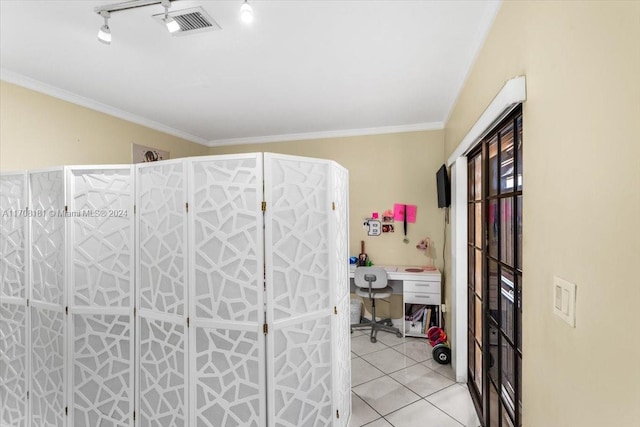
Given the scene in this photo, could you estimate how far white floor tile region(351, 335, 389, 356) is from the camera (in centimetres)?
351

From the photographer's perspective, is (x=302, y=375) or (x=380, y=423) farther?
(x=380, y=423)

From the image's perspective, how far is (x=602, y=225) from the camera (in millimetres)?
718

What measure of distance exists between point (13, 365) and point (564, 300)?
342cm

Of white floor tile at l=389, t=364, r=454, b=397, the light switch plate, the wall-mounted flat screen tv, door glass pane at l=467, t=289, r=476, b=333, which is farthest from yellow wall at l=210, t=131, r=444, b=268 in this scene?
the light switch plate

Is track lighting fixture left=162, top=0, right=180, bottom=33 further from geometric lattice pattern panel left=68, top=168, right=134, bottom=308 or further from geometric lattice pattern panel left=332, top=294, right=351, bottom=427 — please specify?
geometric lattice pattern panel left=332, top=294, right=351, bottom=427

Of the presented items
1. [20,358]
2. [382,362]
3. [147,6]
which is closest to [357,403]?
[382,362]

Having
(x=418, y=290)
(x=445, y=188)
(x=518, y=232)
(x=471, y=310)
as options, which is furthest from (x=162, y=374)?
(x=445, y=188)

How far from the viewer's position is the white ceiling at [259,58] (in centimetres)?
171

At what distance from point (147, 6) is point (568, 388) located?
2.39m

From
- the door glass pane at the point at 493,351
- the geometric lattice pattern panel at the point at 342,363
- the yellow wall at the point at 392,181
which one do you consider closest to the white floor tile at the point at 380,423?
the geometric lattice pattern panel at the point at 342,363

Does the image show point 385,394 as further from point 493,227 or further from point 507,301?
point 493,227

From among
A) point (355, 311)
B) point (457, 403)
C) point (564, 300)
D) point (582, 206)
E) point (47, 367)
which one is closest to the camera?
point (582, 206)

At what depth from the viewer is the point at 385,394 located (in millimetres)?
2693

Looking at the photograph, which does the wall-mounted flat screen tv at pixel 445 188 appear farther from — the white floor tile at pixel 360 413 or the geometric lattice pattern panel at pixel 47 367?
the geometric lattice pattern panel at pixel 47 367
